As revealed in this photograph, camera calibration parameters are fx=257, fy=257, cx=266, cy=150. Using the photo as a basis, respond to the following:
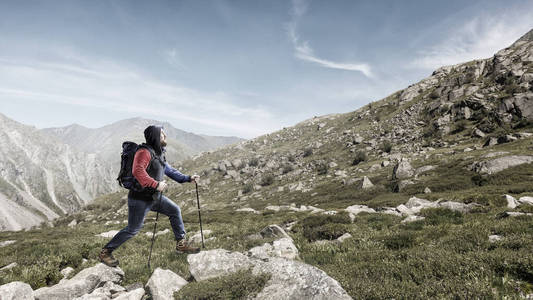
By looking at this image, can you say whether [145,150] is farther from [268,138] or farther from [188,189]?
[268,138]

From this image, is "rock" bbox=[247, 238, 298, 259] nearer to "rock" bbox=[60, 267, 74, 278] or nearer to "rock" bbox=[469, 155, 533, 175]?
"rock" bbox=[60, 267, 74, 278]

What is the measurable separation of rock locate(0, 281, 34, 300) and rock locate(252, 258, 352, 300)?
5.07m

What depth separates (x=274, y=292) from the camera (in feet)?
15.7

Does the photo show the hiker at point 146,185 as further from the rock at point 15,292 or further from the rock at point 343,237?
the rock at point 343,237

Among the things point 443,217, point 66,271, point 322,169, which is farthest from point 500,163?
point 66,271

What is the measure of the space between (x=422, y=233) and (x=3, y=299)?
37.4 feet

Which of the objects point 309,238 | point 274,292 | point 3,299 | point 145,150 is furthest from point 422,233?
point 3,299

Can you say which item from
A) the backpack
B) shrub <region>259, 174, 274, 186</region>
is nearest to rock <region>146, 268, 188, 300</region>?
the backpack

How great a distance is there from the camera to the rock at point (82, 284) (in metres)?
5.86

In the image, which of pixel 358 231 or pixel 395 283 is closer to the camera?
pixel 395 283

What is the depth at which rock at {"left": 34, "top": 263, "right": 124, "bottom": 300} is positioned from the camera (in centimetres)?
586

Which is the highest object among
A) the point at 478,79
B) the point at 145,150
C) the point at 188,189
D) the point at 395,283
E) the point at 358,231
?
the point at 478,79

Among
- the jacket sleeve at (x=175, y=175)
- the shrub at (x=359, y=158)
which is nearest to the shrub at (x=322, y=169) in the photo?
the shrub at (x=359, y=158)

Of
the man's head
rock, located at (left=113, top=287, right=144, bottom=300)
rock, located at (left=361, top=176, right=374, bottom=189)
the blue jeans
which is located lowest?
rock, located at (left=361, top=176, right=374, bottom=189)
